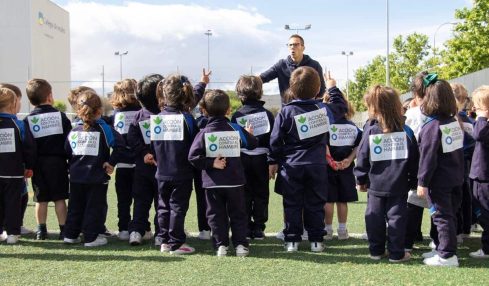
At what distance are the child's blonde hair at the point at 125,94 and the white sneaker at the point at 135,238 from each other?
4.93 ft

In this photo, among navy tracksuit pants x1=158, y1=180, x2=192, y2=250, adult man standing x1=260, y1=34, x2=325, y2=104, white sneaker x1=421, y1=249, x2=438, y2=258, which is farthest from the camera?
adult man standing x1=260, y1=34, x2=325, y2=104

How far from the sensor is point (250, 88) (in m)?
5.88

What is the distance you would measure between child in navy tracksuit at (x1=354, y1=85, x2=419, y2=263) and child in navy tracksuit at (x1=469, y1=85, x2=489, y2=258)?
69 cm

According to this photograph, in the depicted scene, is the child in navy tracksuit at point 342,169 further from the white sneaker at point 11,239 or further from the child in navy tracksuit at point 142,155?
the white sneaker at point 11,239

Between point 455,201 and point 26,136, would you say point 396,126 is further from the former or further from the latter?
point 26,136

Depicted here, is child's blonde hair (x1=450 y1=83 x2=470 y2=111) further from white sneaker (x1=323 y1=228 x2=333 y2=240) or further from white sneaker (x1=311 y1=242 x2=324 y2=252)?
white sneaker (x1=311 y1=242 x2=324 y2=252)

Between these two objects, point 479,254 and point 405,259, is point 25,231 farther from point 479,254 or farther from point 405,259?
point 479,254

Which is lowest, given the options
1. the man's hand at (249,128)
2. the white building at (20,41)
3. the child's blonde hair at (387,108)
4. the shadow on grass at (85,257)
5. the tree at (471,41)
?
the shadow on grass at (85,257)

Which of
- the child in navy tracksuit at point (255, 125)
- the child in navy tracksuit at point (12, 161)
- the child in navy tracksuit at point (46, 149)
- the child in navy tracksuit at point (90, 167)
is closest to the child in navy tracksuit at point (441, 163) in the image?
the child in navy tracksuit at point (255, 125)

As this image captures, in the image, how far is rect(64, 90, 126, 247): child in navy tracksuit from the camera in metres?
5.65

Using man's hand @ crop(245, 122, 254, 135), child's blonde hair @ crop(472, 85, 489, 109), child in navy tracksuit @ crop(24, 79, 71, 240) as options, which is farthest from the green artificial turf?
child's blonde hair @ crop(472, 85, 489, 109)

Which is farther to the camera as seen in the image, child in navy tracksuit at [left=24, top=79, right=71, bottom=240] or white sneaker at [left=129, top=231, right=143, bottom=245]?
child in navy tracksuit at [left=24, top=79, right=71, bottom=240]

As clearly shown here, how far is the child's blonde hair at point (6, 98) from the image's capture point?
5781mm

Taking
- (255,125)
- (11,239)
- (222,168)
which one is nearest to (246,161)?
(255,125)
